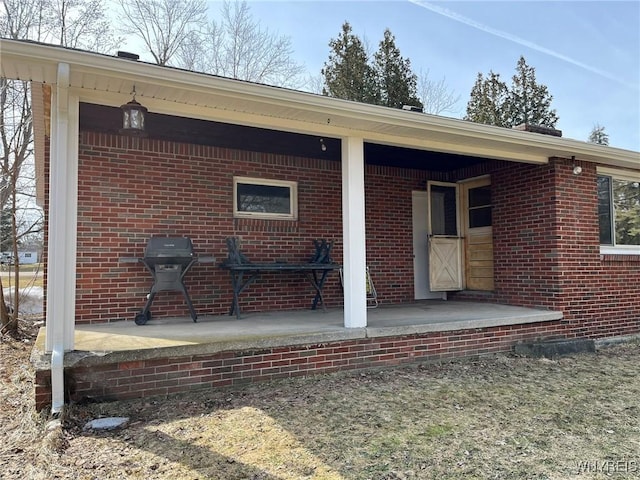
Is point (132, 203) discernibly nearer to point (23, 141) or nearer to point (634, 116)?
point (23, 141)

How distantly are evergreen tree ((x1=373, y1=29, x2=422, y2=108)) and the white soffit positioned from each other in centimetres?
1221

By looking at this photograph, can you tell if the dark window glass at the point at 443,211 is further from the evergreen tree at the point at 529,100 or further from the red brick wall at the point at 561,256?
the evergreen tree at the point at 529,100

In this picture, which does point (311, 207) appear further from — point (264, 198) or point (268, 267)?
point (268, 267)

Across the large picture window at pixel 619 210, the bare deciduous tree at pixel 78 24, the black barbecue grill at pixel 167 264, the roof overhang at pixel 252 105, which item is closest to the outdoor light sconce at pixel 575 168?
the roof overhang at pixel 252 105

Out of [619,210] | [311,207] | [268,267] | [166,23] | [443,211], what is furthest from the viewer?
[166,23]

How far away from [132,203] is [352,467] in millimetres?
3956

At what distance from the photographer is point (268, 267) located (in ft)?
16.9

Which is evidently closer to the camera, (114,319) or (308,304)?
(114,319)

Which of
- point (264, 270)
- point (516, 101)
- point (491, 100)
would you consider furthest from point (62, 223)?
point (516, 101)

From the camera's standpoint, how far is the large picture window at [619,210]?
6438mm

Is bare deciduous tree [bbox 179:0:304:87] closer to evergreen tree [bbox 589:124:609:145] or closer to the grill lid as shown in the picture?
the grill lid

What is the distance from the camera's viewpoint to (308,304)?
625 centimetres

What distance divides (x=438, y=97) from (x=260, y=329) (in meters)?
18.8

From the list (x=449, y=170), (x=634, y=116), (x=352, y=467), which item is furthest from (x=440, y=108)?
(x=352, y=467)
